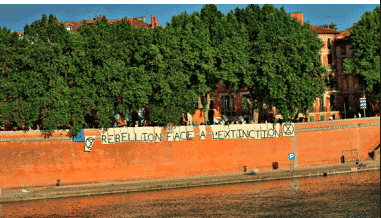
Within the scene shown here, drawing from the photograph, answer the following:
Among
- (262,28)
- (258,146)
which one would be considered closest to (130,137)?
(258,146)

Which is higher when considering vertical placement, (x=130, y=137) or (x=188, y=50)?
(x=188, y=50)

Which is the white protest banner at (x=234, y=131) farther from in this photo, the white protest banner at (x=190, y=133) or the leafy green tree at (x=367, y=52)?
the leafy green tree at (x=367, y=52)

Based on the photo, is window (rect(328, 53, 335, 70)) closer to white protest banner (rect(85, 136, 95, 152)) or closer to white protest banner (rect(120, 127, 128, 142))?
white protest banner (rect(120, 127, 128, 142))

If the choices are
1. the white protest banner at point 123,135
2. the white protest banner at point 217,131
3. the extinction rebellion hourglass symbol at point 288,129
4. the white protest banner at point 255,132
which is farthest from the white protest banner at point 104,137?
the extinction rebellion hourglass symbol at point 288,129

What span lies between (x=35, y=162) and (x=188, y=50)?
15521 millimetres

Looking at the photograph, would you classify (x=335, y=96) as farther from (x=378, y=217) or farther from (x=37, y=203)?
(x=37, y=203)

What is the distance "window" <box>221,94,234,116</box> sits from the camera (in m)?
55.0

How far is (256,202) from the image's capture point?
109 ft

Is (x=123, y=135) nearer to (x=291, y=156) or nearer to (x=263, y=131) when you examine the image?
(x=263, y=131)

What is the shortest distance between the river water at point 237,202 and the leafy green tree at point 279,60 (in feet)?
28.3

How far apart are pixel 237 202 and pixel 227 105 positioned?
22.7 m

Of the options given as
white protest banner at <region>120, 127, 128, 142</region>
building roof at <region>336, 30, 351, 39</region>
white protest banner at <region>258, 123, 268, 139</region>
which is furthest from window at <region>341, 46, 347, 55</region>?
white protest banner at <region>120, 127, 128, 142</region>

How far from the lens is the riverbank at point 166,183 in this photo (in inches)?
1478

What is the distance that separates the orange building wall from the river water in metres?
4.47
